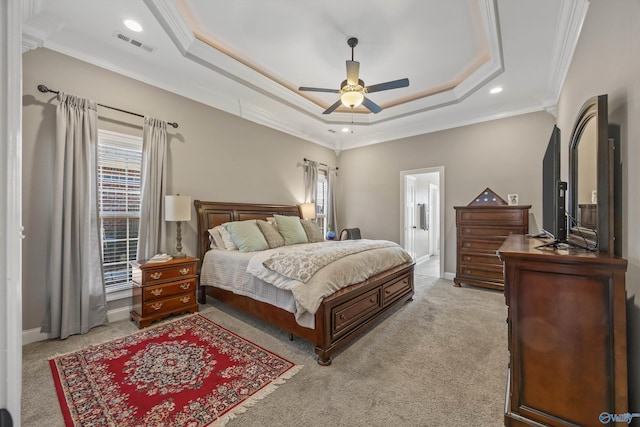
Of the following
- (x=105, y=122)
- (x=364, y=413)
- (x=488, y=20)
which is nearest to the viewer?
(x=364, y=413)

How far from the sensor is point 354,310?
2615 millimetres

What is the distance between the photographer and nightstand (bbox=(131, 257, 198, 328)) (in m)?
2.92

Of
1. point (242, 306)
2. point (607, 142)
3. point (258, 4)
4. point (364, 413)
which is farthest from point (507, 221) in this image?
point (258, 4)

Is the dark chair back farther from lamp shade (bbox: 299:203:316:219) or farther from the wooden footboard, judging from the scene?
the wooden footboard

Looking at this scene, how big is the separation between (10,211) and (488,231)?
499cm

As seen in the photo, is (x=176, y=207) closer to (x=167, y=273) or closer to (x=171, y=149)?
(x=167, y=273)

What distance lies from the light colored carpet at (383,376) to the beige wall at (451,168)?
2.24m

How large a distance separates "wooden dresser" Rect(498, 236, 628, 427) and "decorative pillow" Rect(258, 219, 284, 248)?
110 inches

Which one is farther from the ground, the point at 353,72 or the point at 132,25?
the point at 132,25

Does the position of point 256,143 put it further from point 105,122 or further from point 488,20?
point 488,20

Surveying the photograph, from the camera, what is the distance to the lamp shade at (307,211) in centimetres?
541

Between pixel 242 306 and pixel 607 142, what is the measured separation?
10.7 feet

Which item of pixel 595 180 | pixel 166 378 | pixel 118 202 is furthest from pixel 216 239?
pixel 595 180

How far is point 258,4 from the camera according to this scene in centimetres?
254
